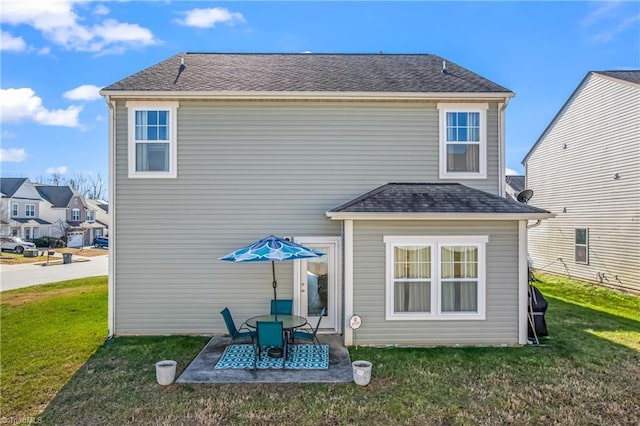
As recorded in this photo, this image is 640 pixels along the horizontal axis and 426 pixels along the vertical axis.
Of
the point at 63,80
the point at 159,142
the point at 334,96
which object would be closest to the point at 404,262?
the point at 334,96

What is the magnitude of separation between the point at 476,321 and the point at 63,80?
23.2 metres

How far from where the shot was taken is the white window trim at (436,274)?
26.6 ft

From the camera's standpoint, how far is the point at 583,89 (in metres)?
16.5

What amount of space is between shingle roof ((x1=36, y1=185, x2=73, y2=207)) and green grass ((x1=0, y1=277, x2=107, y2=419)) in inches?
1497

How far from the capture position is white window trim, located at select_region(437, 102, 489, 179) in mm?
9297

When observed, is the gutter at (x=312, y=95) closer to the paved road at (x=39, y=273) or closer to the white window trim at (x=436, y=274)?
the white window trim at (x=436, y=274)

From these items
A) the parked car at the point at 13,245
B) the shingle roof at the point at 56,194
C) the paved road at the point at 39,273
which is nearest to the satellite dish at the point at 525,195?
the paved road at the point at 39,273

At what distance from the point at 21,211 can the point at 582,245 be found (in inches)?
2030

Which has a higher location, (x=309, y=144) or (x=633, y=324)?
(x=309, y=144)

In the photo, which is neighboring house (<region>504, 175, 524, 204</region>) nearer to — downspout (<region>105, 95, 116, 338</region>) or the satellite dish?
the satellite dish

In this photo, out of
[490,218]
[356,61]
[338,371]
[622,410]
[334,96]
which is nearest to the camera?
[622,410]

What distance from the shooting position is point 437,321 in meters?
8.13

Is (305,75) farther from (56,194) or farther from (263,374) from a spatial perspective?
(56,194)

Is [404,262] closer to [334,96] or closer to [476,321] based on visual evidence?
[476,321]
